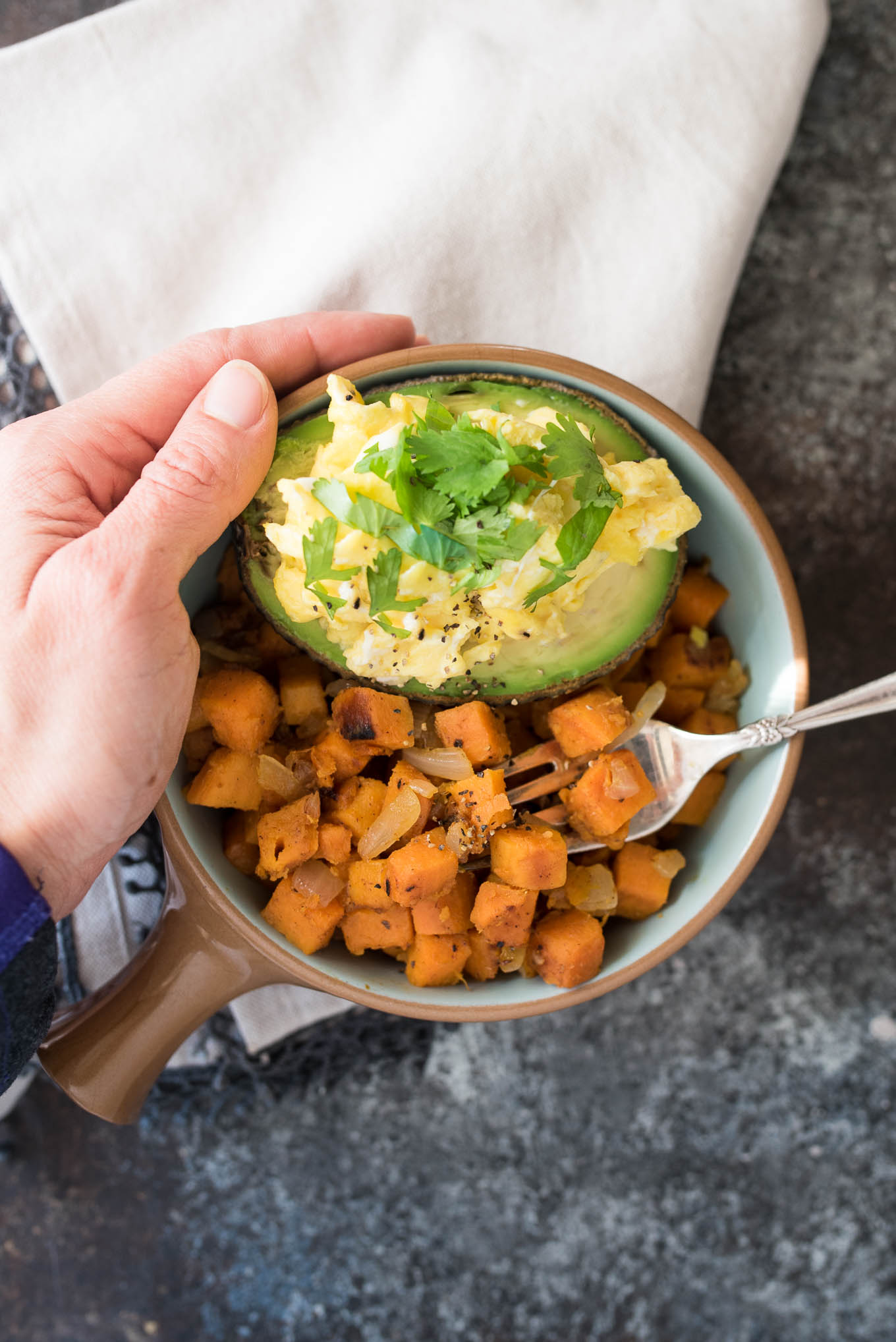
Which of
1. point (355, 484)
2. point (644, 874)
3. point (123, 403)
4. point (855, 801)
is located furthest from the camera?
point (855, 801)

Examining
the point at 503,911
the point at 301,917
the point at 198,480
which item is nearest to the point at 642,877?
the point at 503,911

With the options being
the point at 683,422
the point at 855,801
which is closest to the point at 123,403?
the point at 683,422

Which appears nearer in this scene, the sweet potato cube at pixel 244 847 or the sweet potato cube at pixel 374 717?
the sweet potato cube at pixel 374 717

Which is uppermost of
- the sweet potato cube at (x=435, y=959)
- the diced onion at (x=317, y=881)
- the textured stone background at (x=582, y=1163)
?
the diced onion at (x=317, y=881)

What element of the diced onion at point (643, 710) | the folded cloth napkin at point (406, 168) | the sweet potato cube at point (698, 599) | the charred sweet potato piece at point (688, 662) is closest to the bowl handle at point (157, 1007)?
the diced onion at point (643, 710)

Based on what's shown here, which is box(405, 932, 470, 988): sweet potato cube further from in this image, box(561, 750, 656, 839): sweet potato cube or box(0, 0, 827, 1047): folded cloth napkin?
box(0, 0, 827, 1047): folded cloth napkin

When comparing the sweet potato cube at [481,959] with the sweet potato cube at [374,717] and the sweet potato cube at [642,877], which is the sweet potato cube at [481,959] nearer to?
the sweet potato cube at [642,877]

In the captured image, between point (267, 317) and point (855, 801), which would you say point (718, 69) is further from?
point (855, 801)

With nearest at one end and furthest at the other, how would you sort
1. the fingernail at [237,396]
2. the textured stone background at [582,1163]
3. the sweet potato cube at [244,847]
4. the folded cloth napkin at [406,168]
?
1. the fingernail at [237,396]
2. the sweet potato cube at [244,847]
3. the folded cloth napkin at [406,168]
4. the textured stone background at [582,1163]
